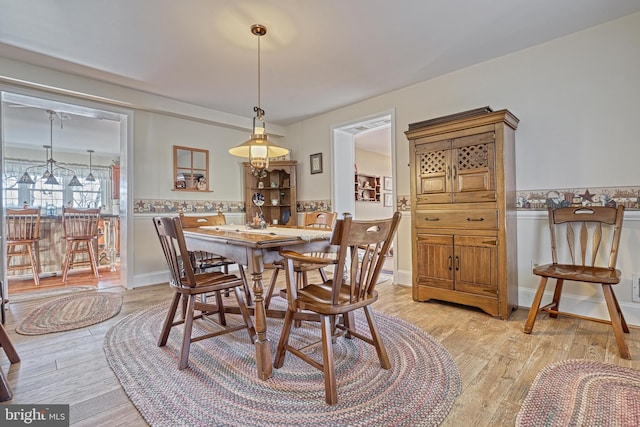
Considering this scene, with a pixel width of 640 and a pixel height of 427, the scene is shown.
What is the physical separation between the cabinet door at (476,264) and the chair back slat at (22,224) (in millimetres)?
5057

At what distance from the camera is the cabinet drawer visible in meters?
2.49

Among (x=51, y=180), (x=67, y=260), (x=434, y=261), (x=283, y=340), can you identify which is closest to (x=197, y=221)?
(x=283, y=340)

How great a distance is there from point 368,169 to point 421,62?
4.38 m

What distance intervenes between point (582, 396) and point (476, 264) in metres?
1.24

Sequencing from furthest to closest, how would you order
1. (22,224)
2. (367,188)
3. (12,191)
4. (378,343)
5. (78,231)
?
(367,188)
(12,191)
(78,231)
(22,224)
(378,343)

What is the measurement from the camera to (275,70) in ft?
9.96

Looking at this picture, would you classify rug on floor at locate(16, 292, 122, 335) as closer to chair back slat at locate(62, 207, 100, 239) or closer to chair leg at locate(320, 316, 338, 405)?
chair back slat at locate(62, 207, 100, 239)

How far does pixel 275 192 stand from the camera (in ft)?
16.7

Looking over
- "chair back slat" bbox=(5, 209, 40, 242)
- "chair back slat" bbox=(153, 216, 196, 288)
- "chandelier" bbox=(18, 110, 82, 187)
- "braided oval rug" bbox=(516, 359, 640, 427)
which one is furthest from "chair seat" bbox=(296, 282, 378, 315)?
"chandelier" bbox=(18, 110, 82, 187)

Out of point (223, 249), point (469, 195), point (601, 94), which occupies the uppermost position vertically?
point (601, 94)

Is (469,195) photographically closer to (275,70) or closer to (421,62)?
(421,62)

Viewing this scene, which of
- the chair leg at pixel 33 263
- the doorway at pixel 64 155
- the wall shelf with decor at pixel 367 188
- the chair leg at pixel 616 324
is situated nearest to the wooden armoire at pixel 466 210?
the chair leg at pixel 616 324

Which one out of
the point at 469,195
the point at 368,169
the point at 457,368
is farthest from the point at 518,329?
the point at 368,169

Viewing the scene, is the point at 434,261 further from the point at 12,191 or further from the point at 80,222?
the point at 12,191
